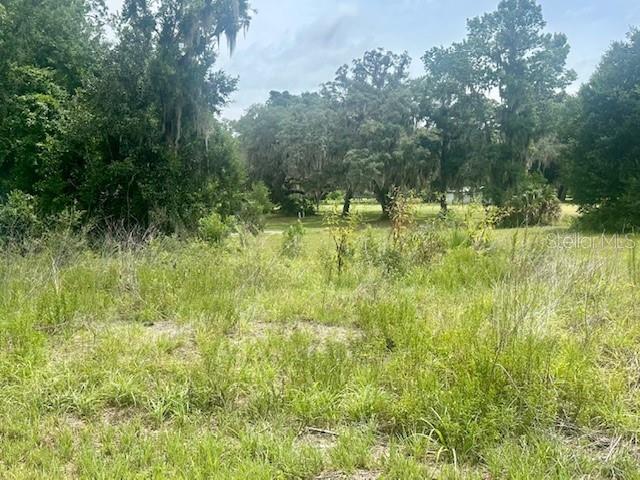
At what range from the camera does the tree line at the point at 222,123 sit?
41.2 ft

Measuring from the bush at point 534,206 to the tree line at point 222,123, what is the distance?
128 mm

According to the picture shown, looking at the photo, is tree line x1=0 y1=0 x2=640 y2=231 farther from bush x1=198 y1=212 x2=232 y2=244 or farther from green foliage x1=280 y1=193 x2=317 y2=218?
green foliage x1=280 y1=193 x2=317 y2=218

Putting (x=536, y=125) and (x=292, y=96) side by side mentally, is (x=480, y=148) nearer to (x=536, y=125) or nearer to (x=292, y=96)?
(x=536, y=125)

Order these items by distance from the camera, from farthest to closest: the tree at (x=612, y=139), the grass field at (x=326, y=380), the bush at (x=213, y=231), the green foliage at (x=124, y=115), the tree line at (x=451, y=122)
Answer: the tree line at (x=451, y=122) → the tree at (x=612, y=139) → the green foliage at (x=124, y=115) → the bush at (x=213, y=231) → the grass field at (x=326, y=380)

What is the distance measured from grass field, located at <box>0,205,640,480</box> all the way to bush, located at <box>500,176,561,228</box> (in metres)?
16.4

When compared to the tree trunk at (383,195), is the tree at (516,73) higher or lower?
higher

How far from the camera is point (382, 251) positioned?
7082mm

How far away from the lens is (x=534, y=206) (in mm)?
20344

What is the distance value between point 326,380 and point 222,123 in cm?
1432

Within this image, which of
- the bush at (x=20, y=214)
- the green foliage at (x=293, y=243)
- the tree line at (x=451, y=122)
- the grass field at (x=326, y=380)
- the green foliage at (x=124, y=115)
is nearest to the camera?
the grass field at (x=326, y=380)

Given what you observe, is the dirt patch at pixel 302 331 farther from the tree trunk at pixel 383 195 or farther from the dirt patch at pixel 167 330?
the tree trunk at pixel 383 195

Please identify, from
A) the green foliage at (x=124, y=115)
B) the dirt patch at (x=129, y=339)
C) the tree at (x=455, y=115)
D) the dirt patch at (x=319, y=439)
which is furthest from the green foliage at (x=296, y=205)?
the dirt patch at (x=319, y=439)

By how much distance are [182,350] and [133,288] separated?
68.5 inches

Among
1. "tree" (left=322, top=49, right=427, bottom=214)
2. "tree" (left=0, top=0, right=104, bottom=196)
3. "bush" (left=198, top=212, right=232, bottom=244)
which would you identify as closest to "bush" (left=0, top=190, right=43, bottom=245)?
"tree" (left=0, top=0, right=104, bottom=196)
